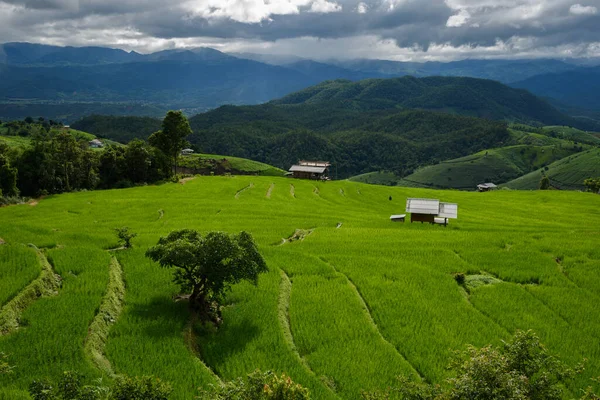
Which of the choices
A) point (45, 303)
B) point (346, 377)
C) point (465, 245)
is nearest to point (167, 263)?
point (45, 303)

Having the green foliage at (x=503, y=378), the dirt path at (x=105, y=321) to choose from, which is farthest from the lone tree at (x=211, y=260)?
the green foliage at (x=503, y=378)

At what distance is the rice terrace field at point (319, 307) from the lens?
52.5ft

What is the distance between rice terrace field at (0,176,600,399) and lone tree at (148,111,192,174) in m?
48.4

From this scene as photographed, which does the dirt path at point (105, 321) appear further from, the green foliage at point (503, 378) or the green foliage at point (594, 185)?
the green foliage at point (594, 185)

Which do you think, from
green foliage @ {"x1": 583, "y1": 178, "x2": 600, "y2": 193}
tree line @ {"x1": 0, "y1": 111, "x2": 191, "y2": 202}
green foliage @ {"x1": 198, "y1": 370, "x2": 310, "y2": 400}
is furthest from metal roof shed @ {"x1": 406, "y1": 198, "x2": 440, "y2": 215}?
green foliage @ {"x1": 583, "y1": 178, "x2": 600, "y2": 193}

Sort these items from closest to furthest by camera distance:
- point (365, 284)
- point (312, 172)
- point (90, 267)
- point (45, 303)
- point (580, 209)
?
point (45, 303)
point (90, 267)
point (365, 284)
point (580, 209)
point (312, 172)

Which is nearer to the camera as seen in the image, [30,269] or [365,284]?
[30,269]

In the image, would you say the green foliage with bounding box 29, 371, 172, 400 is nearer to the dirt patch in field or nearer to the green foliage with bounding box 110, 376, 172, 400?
the green foliage with bounding box 110, 376, 172, 400

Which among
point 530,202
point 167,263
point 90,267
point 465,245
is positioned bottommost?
point 530,202

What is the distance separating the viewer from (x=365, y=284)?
1016 inches

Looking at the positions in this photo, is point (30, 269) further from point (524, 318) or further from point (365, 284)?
point (524, 318)

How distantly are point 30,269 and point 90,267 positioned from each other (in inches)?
117

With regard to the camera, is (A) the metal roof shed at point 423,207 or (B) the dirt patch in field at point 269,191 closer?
(A) the metal roof shed at point 423,207

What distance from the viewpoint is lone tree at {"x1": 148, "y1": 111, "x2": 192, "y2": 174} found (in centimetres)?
8756
